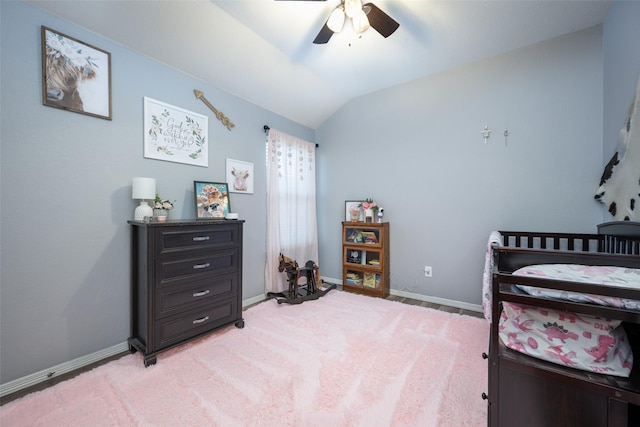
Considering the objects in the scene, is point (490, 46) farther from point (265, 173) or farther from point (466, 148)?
point (265, 173)

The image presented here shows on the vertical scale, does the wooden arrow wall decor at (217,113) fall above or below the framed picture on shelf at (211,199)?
above

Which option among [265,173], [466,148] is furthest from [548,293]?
[265,173]

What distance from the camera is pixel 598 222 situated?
2.05 meters

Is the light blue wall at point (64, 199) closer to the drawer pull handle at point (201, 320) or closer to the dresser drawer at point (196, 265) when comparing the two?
the dresser drawer at point (196, 265)

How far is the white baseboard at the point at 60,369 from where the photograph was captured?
1429 millimetres

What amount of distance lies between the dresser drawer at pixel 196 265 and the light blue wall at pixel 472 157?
1.82 meters

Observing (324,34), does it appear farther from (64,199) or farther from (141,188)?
(64,199)

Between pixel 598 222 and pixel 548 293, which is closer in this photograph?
pixel 548 293

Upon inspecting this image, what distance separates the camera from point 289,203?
10.8ft

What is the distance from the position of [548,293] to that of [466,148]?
6.97ft

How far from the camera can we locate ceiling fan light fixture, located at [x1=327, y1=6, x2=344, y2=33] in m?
1.63

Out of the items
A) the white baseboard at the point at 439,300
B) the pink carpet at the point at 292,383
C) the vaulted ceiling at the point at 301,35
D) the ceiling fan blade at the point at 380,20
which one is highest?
the vaulted ceiling at the point at 301,35

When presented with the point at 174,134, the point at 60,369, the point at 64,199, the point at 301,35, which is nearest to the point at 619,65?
the point at 301,35

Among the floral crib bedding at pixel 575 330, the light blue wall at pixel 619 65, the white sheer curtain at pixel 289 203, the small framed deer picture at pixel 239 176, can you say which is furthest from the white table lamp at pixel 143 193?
the light blue wall at pixel 619 65
